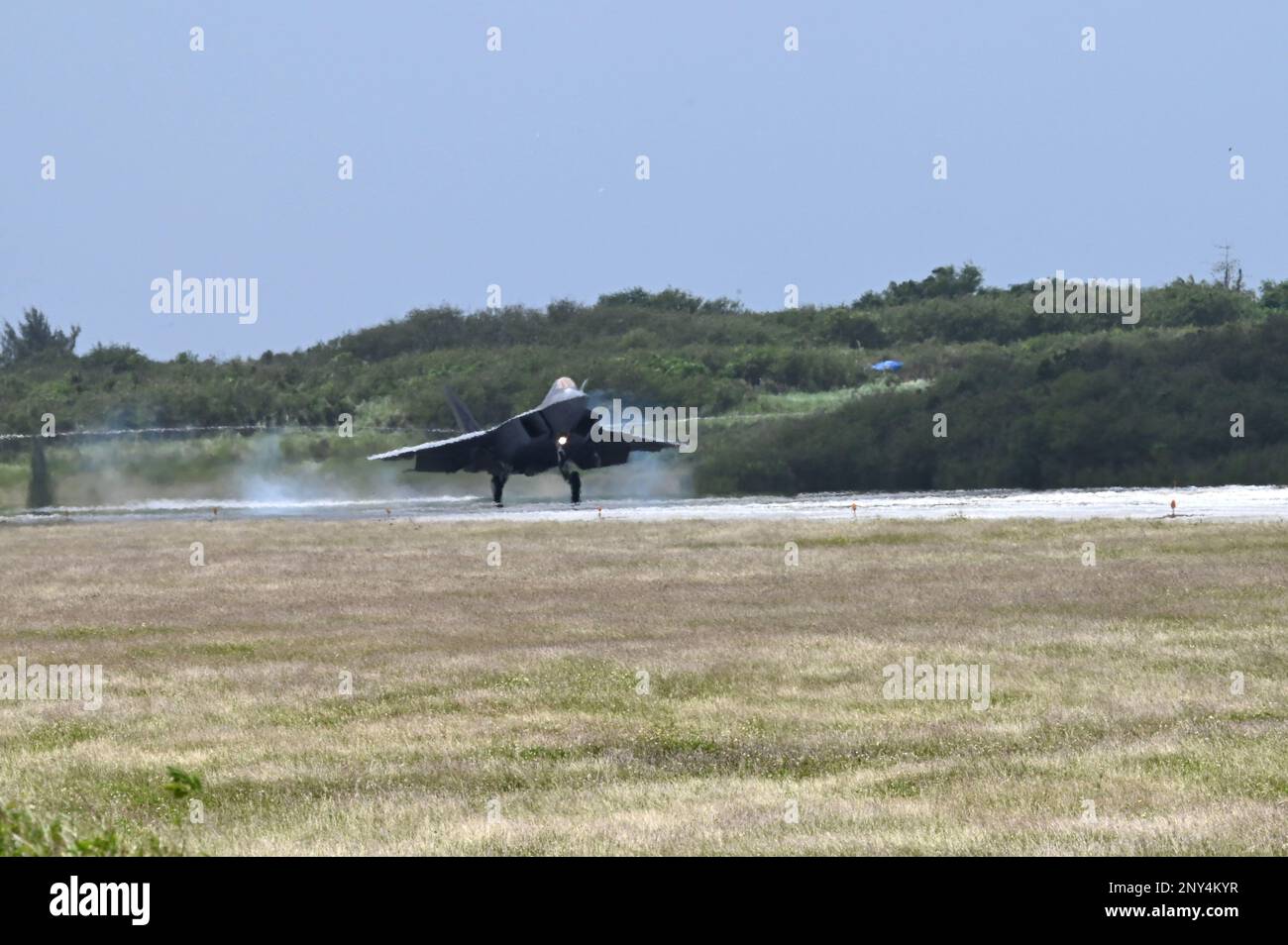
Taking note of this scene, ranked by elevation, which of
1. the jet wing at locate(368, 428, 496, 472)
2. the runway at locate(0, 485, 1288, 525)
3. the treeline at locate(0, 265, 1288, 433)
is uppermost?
the treeline at locate(0, 265, 1288, 433)

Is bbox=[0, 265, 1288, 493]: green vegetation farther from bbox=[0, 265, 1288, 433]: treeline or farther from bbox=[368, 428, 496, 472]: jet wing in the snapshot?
bbox=[368, 428, 496, 472]: jet wing

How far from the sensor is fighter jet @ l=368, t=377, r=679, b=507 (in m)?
62.6

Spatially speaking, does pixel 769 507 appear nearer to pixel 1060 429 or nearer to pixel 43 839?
pixel 1060 429

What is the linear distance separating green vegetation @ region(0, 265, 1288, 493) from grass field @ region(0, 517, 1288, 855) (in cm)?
3680

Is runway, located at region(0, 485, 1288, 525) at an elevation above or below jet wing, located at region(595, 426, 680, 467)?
below

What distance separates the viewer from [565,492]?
74.9m

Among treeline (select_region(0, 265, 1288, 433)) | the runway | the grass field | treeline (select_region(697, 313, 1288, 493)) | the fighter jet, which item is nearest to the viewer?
the grass field

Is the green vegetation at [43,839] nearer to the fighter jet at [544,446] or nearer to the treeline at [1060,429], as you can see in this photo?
the fighter jet at [544,446]

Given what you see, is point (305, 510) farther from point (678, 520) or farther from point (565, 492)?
point (678, 520)

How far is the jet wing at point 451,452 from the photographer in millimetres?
65438

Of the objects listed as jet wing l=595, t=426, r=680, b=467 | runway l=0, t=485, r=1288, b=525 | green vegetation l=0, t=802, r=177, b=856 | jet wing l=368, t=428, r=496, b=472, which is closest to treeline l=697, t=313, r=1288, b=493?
runway l=0, t=485, r=1288, b=525

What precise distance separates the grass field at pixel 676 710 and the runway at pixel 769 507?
44.2 ft

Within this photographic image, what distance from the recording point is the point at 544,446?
206ft
